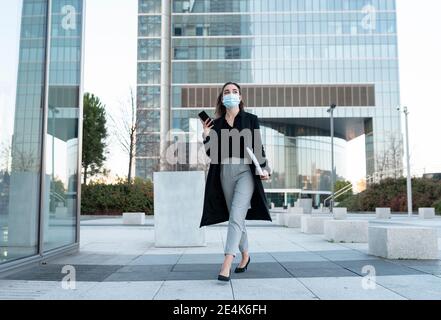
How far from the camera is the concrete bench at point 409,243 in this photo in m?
6.42

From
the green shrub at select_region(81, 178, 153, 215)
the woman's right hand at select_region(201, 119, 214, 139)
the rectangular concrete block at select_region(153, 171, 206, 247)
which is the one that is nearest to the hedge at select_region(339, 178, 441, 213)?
the green shrub at select_region(81, 178, 153, 215)

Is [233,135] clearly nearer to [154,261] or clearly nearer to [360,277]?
[360,277]

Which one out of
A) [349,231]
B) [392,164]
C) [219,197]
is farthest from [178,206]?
[392,164]

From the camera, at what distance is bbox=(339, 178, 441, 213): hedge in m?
33.1

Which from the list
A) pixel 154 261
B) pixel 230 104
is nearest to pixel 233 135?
pixel 230 104

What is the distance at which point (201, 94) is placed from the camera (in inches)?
2499

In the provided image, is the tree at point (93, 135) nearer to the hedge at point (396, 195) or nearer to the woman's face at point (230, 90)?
the hedge at point (396, 195)

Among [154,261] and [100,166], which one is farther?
[100,166]

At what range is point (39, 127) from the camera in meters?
6.30

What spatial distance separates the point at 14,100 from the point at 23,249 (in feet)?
6.26

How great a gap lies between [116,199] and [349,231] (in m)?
24.9

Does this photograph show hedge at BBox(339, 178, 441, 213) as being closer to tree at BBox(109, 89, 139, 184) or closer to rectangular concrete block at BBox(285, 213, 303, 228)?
tree at BBox(109, 89, 139, 184)

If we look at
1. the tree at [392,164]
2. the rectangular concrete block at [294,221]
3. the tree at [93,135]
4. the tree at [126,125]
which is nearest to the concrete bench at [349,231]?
the rectangular concrete block at [294,221]

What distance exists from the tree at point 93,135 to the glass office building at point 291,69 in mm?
19092
